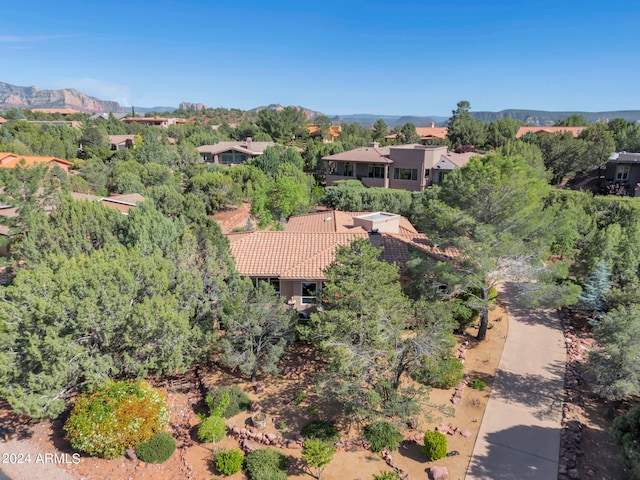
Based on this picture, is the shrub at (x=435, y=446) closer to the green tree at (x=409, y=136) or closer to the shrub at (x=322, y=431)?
the shrub at (x=322, y=431)

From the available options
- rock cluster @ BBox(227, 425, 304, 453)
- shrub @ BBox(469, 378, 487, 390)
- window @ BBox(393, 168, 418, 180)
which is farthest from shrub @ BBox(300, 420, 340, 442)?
window @ BBox(393, 168, 418, 180)

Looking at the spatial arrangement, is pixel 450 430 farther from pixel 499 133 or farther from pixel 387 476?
pixel 499 133

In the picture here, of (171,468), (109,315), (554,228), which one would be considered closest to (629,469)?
(554,228)

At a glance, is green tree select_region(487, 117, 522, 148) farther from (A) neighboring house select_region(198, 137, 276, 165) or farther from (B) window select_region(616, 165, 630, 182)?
(A) neighboring house select_region(198, 137, 276, 165)

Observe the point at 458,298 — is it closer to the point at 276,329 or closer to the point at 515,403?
the point at 515,403

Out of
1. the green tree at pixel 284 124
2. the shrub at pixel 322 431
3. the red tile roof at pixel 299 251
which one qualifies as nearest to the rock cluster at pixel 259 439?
the shrub at pixel 322 431

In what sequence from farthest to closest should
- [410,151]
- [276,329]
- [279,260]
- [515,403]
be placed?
[410,151] → [279,260] → [276,329] → [515,403]

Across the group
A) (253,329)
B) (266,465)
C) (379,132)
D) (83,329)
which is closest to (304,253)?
(253,329)
